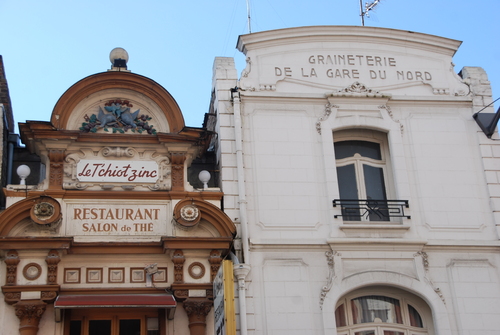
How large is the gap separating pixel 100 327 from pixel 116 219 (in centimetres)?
224

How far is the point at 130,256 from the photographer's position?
15.2 metres

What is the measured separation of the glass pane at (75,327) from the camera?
14602mm

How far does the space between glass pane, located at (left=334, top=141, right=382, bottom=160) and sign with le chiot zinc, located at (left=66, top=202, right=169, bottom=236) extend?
4.49 m

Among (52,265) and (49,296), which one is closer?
(49,296)

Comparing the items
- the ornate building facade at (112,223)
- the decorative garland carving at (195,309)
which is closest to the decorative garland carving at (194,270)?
the ornate building facade at (112,223)

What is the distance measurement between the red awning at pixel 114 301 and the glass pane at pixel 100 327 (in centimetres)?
58


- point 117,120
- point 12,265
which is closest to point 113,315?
point 12,265

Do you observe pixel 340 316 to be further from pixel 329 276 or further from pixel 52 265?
pixel 52 265

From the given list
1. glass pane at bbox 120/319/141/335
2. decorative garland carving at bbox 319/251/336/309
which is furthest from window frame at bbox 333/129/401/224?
glass pane at bbox 120/319/141/335

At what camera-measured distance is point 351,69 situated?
708 inches

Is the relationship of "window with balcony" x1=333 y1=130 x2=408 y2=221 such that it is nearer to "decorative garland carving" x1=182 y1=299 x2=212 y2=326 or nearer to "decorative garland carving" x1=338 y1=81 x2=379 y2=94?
"decorative garland carving" x1=338 y1=81 x2=379 y2=94

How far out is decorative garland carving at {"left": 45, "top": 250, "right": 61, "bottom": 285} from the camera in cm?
1462

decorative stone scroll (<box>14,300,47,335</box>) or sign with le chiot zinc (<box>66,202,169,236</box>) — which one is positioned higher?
sign with le chiot zinc (<box>66,202,169,236</box>)

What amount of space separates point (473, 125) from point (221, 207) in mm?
6421
